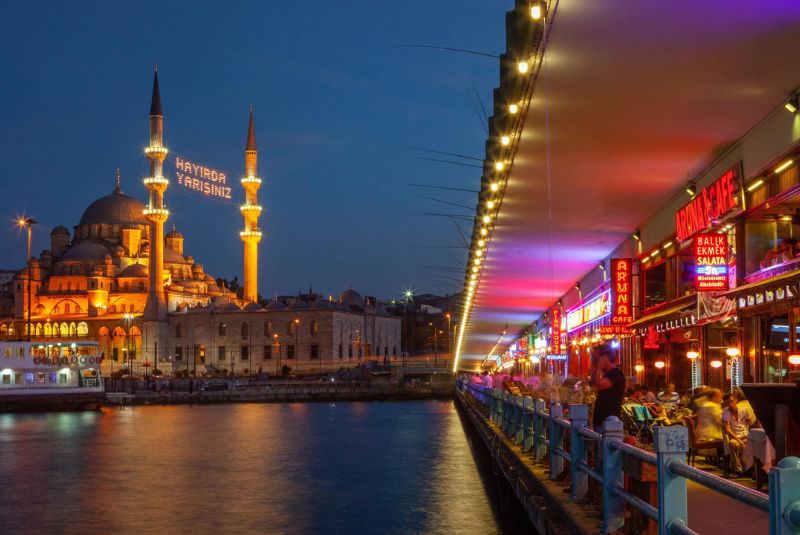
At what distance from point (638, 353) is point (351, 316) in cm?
9072

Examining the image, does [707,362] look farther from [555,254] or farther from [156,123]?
[156,123]

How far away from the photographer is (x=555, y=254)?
27984mm

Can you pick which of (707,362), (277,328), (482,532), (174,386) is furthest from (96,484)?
(277,328)

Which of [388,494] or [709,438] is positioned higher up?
[709,438]

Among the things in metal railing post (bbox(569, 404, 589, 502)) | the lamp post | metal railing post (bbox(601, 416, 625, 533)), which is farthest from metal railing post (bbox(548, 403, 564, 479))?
the lamp post

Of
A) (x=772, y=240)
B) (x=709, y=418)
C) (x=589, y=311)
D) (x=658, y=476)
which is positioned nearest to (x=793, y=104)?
(x=772, y=240)

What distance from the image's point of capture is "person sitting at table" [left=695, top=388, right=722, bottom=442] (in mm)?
11766

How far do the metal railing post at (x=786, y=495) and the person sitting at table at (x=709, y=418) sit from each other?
8.41 metres

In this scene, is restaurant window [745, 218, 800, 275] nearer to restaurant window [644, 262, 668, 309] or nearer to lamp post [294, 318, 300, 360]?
restaurant window [644, 262, 668, 309]

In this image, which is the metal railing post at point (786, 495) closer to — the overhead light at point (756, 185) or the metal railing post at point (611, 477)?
the metal railing post at point (611, 477)

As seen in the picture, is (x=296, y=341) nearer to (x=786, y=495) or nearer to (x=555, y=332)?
(x=555, y=332)

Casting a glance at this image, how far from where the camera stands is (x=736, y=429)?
1089 centimetres

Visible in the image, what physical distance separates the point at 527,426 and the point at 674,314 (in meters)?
6.17

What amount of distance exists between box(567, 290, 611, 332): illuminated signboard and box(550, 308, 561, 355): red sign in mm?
1402
